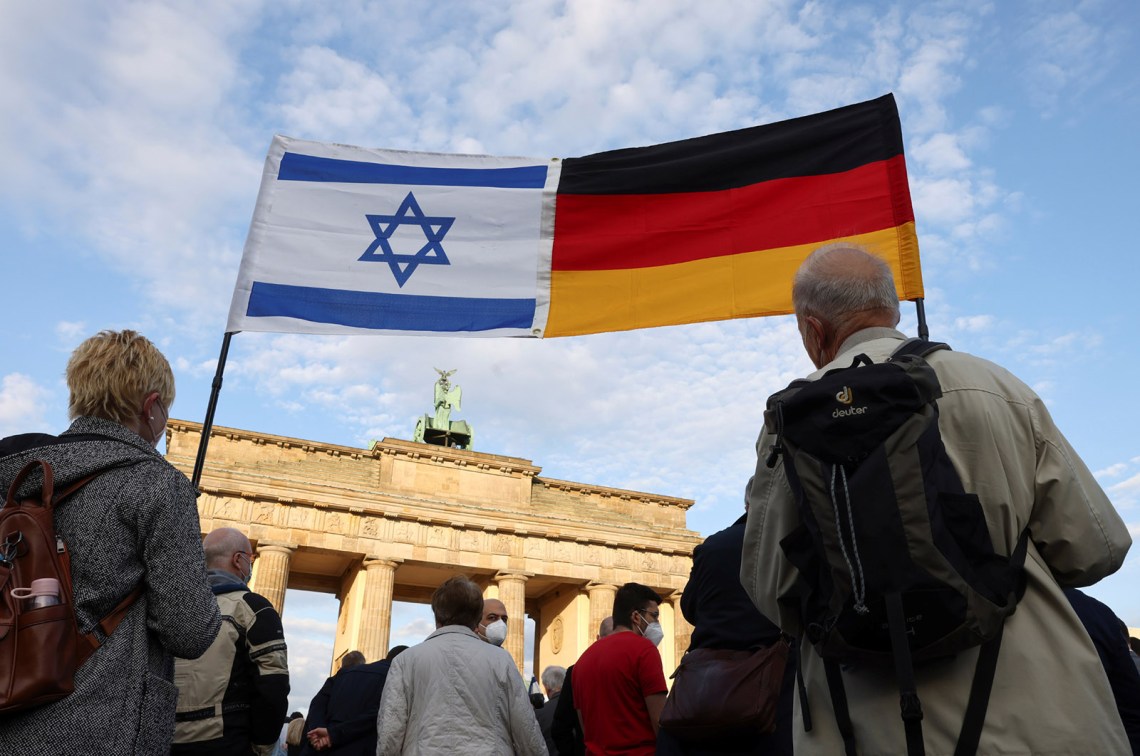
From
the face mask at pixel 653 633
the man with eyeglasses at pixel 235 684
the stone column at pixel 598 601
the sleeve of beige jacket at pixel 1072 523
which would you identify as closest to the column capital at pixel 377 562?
the stone column at pixel 598 601

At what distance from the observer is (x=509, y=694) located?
4848 millimetres

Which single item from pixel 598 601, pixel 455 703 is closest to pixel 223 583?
pixel 455 703

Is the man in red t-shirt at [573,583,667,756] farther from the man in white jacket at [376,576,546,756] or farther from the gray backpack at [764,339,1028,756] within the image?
the gray backpack at [764,339,1028,756]

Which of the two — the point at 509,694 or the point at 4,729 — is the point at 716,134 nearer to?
Result: the point at 509,694

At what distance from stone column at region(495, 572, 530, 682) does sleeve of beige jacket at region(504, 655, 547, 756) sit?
23461 mm

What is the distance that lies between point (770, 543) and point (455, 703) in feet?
9.81

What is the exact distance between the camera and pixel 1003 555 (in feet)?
6.56

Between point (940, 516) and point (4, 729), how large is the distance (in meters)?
2.39

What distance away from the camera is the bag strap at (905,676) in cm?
187

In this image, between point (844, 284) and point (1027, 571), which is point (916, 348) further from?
point (1027, 571)

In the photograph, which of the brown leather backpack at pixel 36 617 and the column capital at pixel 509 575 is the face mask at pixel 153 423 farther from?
the column capital at pixel 509 575

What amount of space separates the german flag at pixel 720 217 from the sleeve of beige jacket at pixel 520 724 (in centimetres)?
282

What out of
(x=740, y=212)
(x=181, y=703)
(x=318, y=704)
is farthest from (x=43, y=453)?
(x=740, y=212)

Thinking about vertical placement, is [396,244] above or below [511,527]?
above
